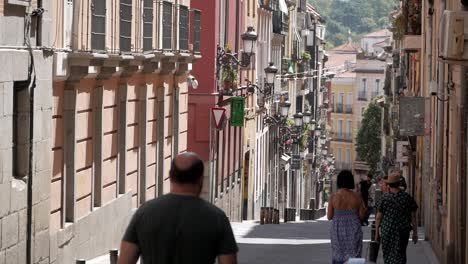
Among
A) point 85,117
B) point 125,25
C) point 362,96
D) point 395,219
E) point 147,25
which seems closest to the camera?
point 395,219

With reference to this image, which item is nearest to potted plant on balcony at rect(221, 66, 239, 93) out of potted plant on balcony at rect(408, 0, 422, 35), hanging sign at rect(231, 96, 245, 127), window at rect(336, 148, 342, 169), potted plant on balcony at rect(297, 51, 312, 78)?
hanging sign at rect(231, 96, 245, 127)

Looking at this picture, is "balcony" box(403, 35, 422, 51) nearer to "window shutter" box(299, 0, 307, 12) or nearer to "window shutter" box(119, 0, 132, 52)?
"window shutter" box(119, 0, 132, 52)

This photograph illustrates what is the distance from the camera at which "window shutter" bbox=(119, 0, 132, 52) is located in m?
22.3

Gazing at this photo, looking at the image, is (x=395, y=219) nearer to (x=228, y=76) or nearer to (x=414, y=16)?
(x=228, y=76)

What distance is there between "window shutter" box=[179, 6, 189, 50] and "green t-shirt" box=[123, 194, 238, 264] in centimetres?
1978

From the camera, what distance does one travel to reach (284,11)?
69875mm

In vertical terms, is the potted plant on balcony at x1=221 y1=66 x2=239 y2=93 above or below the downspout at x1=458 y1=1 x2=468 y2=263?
above

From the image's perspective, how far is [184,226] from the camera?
852 centimetres

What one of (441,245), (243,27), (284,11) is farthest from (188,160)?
(284,11)

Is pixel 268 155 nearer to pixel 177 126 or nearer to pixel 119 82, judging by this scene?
pixel 177 126

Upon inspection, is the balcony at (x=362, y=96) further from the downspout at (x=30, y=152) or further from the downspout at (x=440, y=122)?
the downspout at (x=30, y=152)

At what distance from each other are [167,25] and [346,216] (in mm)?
11027

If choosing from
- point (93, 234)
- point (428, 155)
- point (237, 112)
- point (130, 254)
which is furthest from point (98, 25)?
point (237, 112)

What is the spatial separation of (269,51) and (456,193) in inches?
1637
